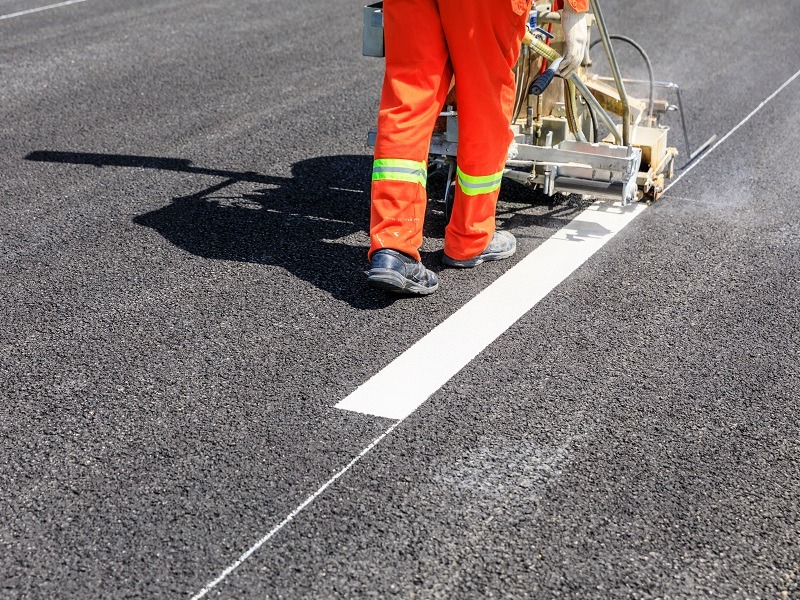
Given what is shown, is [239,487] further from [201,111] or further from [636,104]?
[201,111]

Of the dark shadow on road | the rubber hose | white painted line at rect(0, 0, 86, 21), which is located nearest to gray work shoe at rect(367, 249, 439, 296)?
the dark shadow on road

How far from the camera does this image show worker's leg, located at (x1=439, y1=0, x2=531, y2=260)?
3.80 meters

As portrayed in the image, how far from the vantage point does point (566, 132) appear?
476cm

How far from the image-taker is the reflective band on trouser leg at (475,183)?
13.5 feet

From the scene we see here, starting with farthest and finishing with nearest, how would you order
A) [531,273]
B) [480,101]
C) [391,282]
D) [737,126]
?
[737,126], [531,273], [480,101], [391,282]

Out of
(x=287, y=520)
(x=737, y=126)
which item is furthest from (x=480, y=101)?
(x=737, y=126)

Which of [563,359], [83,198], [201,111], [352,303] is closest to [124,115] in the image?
[201,111]

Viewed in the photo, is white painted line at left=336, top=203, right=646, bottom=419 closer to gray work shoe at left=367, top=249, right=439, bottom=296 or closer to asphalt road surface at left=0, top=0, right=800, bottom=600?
asphalt road surface at left=0, top=0, right=800, bottom=600

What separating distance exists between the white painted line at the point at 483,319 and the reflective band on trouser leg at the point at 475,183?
13.9 inches

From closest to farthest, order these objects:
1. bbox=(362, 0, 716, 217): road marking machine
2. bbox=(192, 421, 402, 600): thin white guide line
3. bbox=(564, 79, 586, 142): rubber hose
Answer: bbox=(192, 421, 402, 600): thin white guide line, bbox=(362, 0, 716, 217): road marking machine, bbox=(564, 79, 586, 142): rubber hose

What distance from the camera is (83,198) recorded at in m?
4.98

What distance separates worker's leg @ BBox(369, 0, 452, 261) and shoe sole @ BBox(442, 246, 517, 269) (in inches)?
13.4

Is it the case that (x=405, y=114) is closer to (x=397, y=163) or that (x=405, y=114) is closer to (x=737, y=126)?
(x=397, y=163)

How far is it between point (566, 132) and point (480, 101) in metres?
0.90
